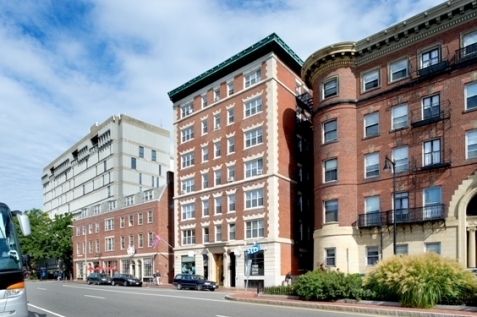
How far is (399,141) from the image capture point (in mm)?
32844

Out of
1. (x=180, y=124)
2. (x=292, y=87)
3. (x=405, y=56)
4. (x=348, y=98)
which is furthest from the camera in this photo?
(x=180, y=124)

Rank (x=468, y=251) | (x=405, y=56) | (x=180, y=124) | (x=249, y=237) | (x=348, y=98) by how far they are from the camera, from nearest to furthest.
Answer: (x=468, y=251)
(x=405, y=56)
(x=348, y=98)
(x=249, y=237)
(x=180, y=124)

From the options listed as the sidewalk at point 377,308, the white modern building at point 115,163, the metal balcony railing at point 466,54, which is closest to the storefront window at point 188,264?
the white modern building at point 115,163

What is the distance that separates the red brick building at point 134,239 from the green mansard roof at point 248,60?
1361 centimetres

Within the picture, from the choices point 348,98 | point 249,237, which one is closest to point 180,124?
point 249,237

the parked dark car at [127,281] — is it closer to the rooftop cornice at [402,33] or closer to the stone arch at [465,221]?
the rooftop cornice at [402,33]

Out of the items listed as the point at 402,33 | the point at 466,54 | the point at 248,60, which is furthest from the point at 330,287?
the point at 248,60

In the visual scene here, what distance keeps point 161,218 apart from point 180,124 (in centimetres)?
1204

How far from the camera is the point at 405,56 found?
33.2m

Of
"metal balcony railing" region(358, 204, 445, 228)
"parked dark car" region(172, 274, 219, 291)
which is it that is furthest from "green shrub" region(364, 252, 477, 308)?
"parked dark car" region(172, 274, 219, 291)

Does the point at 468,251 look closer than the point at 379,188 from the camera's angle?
Yes

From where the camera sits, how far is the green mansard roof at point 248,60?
42344 mm

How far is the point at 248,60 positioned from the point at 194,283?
21.7 m

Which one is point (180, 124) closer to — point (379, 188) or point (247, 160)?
point (247, 160)
